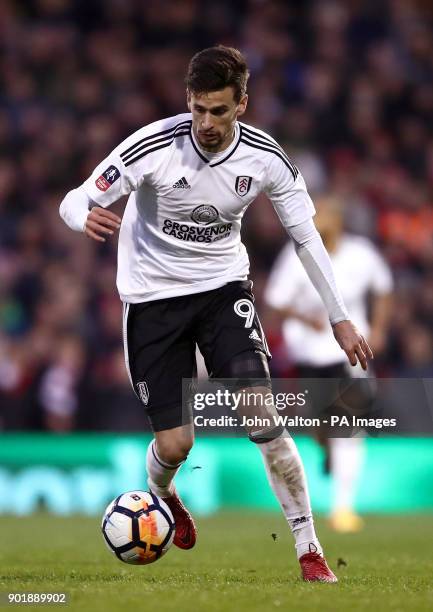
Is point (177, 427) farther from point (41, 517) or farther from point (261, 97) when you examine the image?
point (261, 97)

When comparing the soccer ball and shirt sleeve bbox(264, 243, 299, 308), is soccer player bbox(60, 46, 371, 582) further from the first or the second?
shirt sleeve bbox(264, 243, 299, 308)

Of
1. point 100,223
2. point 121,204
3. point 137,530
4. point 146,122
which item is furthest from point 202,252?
point 146,122

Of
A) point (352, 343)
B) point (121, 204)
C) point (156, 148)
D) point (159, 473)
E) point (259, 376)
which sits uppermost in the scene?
point (121, 204)

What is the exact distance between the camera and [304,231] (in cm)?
601

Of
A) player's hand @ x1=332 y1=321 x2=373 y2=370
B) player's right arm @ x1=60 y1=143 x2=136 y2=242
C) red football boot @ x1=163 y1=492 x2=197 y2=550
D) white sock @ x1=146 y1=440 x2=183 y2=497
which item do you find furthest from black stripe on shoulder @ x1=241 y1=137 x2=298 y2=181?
red football boot @ x1=163 y1=492 x2=197 y2=550

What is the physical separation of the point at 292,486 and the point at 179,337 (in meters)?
0.90

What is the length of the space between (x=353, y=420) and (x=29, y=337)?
7.63 m

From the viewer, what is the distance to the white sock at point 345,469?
984 centimetres

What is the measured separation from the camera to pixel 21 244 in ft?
46.8

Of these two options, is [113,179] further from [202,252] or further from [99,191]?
[202,252]

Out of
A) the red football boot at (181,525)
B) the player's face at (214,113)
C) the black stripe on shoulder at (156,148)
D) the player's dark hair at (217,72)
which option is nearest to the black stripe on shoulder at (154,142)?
the black stripe on shoulder at (156,148)

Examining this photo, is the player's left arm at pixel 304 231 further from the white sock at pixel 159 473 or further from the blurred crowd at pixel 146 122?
the blurred crowd at pixel 146 122

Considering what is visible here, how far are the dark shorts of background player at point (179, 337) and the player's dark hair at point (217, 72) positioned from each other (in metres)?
0.99

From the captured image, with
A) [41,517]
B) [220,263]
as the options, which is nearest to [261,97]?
[41,517]
